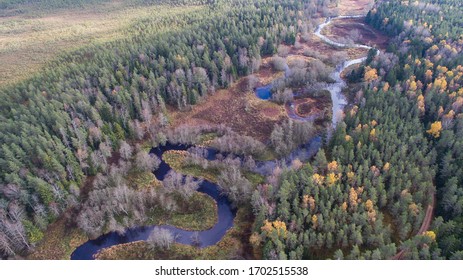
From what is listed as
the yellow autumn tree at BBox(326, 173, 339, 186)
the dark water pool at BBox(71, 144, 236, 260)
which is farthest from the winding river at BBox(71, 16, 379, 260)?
the yellow autumn tree at BBox(326, 173, 339, 186)

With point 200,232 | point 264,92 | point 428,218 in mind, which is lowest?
point 200,232

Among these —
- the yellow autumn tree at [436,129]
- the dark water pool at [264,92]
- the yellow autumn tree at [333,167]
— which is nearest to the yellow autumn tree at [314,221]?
the yellow autumn tree at [333,167]

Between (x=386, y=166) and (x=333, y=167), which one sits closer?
(x=386, y=166)

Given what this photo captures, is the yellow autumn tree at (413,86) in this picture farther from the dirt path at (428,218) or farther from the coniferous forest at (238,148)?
the dirt path at (428,218)

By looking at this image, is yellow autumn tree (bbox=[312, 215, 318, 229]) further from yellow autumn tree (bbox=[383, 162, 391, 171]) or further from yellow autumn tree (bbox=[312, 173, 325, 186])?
yellow autumn tree (bbox=[383, 162, 391, 171])

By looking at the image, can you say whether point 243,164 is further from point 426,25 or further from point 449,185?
point 426,25

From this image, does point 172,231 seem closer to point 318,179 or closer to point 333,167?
point 318,179

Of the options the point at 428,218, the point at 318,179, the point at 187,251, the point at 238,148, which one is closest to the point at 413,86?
the point at 428,218

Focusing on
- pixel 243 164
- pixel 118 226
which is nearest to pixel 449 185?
pixel 243 164

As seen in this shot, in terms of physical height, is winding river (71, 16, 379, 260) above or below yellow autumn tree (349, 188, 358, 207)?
below
